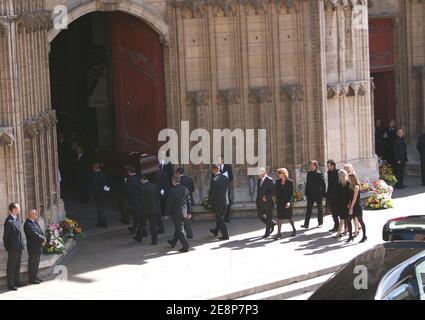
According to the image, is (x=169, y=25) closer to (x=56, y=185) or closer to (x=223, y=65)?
(x=223, y=65)

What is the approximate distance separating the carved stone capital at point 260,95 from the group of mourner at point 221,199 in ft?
4.78

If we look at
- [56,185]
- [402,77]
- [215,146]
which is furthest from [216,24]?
[402,77]

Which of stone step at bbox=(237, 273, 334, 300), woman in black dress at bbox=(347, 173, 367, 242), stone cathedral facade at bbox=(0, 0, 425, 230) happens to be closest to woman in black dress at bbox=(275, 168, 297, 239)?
woman in black dress at bbox=(347, 173, 367, 242)

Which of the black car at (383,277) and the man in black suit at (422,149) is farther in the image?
the man in black suit at (422,149)

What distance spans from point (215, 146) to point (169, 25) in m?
2.57

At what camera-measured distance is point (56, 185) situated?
21828 millimetres

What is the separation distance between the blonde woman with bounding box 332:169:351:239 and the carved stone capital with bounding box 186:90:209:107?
3.57m

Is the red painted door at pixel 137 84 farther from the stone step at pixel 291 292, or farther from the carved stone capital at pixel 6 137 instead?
the stone step at pixel 291 292

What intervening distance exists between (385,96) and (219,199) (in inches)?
371

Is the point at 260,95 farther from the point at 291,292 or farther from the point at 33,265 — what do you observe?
the point at 33,265

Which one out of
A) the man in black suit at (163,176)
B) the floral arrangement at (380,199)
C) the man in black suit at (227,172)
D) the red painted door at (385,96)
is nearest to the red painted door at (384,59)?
the red painted door at (385,96)

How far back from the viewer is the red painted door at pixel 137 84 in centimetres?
2444

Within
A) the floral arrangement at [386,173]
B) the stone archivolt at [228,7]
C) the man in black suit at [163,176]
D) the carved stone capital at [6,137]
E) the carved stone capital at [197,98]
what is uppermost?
the stone archivolt at [228,7]
